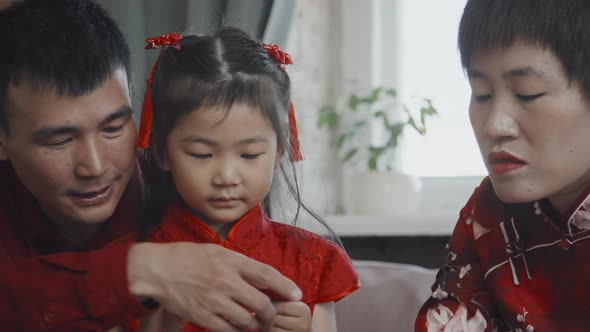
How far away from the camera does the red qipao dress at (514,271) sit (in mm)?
1214

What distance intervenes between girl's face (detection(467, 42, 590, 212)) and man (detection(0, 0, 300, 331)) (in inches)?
14.8

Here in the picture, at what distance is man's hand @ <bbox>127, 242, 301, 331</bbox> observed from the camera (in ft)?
3.38

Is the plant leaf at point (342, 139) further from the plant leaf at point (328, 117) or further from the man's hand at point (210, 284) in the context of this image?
the man's hand at point (210, 284)

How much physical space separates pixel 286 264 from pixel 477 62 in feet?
1.59

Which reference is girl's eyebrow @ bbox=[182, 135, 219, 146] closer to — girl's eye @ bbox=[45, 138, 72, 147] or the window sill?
girl's eye @ bbox=[45, 138, 72, 147]

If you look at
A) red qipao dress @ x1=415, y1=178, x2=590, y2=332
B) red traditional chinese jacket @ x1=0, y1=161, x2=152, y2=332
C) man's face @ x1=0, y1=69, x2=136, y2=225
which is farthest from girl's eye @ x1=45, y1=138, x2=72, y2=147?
red qipao dress @ x1=415, y1=178, x2=590, y2=332

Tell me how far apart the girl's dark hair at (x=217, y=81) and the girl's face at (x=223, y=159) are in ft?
0.07

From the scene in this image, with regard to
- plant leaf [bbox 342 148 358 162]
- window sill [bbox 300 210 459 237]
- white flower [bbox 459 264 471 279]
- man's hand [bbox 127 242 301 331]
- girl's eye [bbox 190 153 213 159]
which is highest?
girl's eye [bbox 190 153 213 159]

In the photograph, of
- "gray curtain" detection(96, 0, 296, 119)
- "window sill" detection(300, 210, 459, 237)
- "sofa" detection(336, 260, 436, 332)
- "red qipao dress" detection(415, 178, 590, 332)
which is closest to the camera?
"red qipao dress" detection(415, 178, 590, 332)

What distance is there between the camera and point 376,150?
8.52 ft

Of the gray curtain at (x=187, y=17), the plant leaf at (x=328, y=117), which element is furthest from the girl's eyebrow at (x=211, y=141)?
the plant leaf at (x=328, y=117)

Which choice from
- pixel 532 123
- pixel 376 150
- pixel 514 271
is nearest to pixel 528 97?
pixel 532 123

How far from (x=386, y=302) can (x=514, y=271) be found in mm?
462

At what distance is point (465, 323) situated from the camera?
131cm
